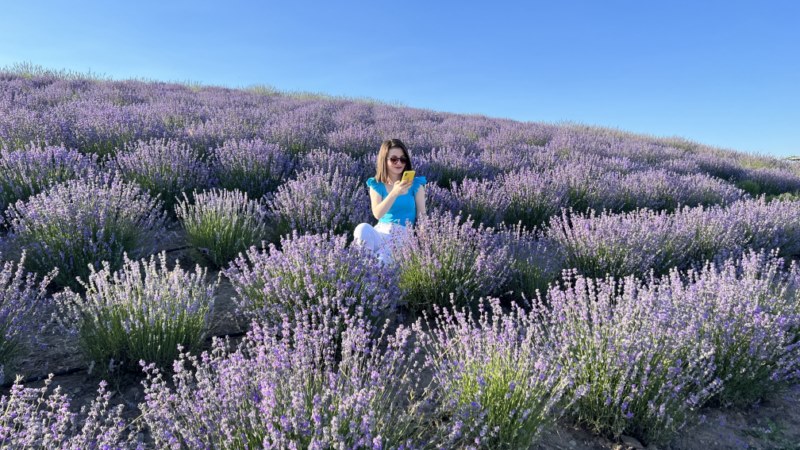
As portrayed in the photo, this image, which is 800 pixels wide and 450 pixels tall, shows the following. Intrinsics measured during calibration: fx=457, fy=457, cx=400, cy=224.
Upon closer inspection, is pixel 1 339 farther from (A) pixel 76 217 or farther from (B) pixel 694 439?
(B) pixel 694 439

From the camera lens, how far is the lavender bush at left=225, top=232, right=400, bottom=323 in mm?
2723

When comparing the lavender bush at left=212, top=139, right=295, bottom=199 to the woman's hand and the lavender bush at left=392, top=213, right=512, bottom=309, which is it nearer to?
the woman's hand

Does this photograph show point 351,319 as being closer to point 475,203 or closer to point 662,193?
point 475,203

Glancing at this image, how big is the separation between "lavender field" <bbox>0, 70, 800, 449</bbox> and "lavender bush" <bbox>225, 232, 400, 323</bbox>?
0.02m

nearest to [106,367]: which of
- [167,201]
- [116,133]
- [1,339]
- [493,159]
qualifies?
[1,339]

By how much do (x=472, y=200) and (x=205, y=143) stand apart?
3.91m

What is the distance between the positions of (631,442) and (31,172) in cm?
518

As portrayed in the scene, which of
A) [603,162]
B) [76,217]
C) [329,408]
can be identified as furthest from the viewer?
[603,162]

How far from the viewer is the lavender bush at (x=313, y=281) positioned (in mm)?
2723

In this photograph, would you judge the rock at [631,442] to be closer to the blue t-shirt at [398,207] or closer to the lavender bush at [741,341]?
the lavender bush at [741,341]

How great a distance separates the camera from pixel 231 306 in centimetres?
325

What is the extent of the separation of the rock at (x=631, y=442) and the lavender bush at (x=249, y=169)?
169 inches

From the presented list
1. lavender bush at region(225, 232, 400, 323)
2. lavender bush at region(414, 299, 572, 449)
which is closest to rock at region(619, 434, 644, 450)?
lavender bush at region(414, 299, 572, 449)

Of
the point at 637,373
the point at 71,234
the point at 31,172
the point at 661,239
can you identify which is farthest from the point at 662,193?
the point at 31,172
